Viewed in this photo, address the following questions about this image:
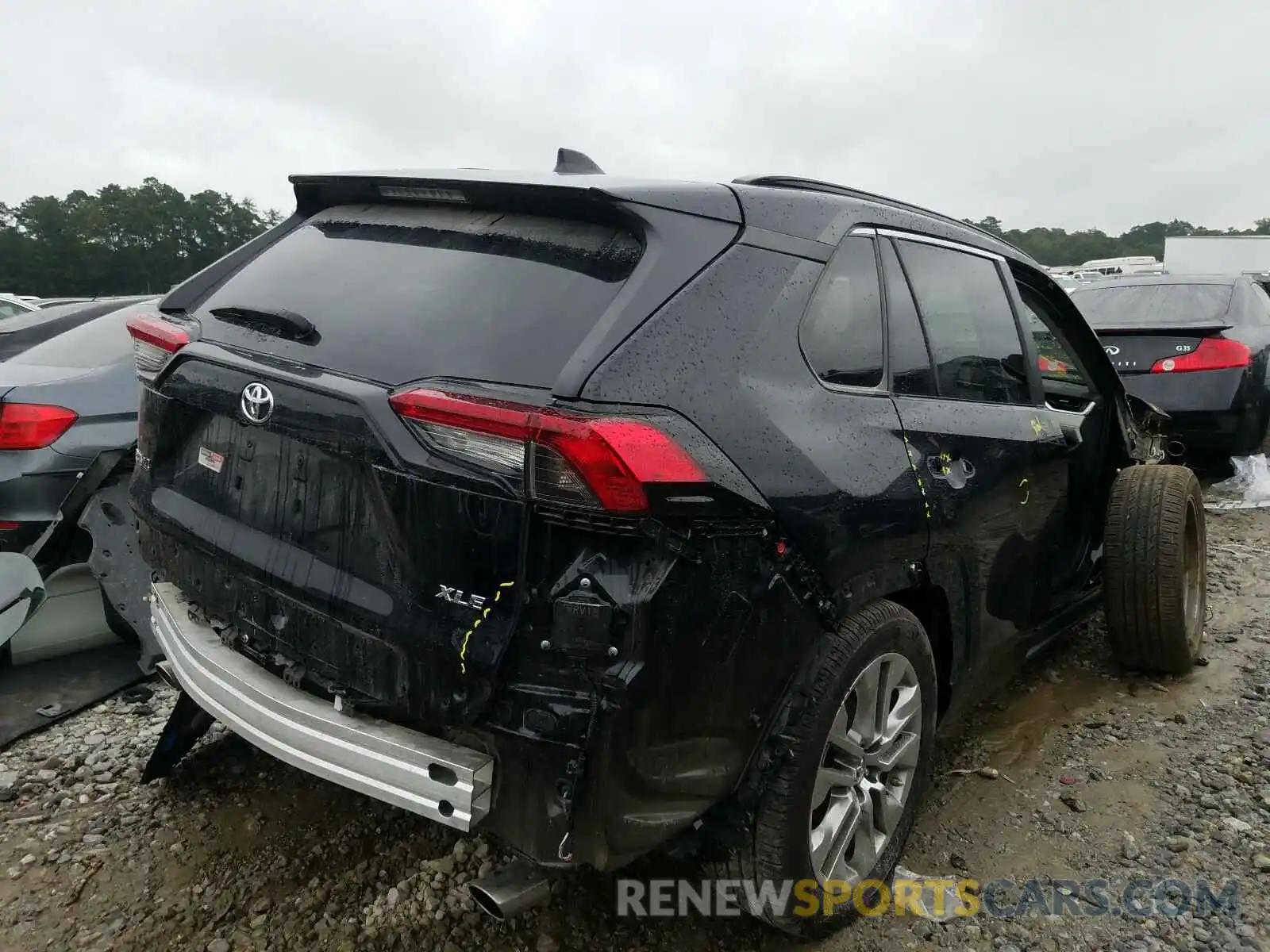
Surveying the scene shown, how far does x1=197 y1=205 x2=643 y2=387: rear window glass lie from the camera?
5.92 feet

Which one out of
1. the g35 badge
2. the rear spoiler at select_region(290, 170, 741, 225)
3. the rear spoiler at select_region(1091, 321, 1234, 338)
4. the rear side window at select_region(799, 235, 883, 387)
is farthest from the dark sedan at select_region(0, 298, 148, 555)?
the rear spoiler at select_region(1091, 321, 1234, 338)

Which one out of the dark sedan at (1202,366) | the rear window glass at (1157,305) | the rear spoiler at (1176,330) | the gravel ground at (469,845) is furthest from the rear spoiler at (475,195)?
the rear window glass at (1157,305)

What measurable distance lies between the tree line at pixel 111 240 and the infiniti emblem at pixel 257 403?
42.2 m

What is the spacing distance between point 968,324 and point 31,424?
3.53 m

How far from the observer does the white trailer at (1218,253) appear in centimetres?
2875

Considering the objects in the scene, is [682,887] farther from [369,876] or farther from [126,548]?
[126,548]

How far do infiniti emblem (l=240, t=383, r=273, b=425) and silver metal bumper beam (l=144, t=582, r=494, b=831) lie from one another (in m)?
0.58

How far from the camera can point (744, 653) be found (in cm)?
183

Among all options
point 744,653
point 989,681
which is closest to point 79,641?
point 744,653

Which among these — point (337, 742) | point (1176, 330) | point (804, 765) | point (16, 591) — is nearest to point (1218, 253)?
point (1176, 330)

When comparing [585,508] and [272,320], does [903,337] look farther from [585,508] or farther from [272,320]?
[272,320]

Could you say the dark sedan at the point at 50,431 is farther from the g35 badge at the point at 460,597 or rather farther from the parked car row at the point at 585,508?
the g35 badge at the point at 460,597

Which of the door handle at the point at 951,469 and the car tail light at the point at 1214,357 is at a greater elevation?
the car tail light at the point at 1214,357

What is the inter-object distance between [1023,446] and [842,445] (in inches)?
43.2
